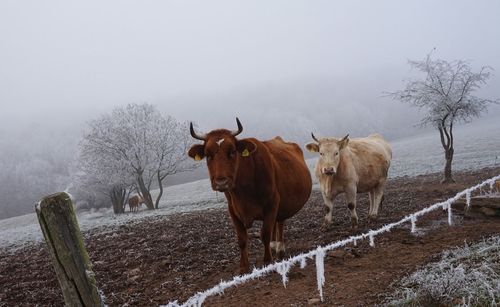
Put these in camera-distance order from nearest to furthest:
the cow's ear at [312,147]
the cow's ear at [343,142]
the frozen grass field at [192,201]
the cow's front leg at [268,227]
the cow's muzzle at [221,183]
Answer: the cow's muzzle at [221,183] < the cow's front leg at [268,227] < the cow's ear at [343,142] < the cow's ear at [312,147] < the frozen grass field at [192,201]

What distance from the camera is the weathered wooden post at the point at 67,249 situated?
3928 millimetres

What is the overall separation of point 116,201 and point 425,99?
1136 inches

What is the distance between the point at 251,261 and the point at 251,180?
2006 mm

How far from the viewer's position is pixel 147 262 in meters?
10.1

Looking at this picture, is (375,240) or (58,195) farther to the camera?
(375,240)

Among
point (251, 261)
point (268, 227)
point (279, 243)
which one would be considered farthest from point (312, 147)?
point (268, 227)

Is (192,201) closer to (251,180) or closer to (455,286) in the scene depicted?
(251,180)

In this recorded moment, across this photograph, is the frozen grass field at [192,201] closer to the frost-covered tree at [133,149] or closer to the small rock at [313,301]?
the frost-covered tree at [133,149]

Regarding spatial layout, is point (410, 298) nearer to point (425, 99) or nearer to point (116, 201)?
point (425, 99)

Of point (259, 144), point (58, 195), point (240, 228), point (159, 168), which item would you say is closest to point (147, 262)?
point (240, 228)

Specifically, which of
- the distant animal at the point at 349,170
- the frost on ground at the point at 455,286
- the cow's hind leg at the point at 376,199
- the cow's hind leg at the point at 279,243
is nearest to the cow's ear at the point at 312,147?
the distant animal at the point at 349,170

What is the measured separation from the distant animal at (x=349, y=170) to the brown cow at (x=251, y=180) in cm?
251

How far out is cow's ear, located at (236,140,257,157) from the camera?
7.33 metres

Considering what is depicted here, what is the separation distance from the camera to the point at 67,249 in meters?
4.00
